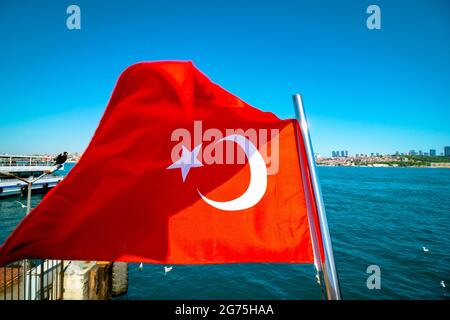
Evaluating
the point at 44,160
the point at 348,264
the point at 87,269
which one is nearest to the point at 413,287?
the point at 348,264

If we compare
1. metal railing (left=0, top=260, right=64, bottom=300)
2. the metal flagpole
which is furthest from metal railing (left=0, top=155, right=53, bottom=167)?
the metal flagpole

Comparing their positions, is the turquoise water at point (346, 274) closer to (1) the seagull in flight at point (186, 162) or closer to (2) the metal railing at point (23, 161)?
(1) the seagull in flight at point (186, 162)

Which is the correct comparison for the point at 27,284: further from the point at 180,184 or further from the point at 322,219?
the point at 322,219

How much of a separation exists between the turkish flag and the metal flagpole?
640 mm

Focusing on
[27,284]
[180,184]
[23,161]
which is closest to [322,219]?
[180,184]

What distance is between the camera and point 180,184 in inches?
144

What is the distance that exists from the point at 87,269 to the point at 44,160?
76.9 metres

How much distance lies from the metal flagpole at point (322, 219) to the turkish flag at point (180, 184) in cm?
64

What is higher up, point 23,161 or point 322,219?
point 23,161

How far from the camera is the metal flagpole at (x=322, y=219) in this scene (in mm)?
2211

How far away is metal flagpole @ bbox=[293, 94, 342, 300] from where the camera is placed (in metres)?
2.21

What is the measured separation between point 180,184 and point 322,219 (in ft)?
6.58

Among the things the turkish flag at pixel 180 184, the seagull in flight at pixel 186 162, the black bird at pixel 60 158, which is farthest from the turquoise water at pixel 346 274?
the seagull in flight at pixel 186 162
